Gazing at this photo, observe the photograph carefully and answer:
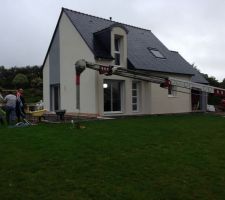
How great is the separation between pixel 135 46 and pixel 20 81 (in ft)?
76.9

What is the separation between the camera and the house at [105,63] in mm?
23219

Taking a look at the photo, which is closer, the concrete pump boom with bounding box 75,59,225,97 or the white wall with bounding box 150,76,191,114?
the concrete pump boom with bounding box 75,59,225,97

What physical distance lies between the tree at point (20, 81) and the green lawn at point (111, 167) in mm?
34965

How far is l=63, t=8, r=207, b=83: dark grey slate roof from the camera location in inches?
941

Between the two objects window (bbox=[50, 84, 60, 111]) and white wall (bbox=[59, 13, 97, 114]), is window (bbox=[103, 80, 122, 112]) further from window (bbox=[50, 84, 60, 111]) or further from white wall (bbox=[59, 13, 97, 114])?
window (bbox=[50, 84, 60, 111])

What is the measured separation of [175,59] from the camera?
30469mm

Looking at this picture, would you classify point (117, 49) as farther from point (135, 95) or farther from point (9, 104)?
point (9, 104)

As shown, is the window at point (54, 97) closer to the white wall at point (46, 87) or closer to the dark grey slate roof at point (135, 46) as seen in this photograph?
the white wall at point (46, 87)

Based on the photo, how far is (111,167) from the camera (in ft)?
27.7

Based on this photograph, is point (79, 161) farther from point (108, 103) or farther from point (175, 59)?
point (175, 59)

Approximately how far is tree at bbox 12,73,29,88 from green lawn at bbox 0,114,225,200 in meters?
35.0

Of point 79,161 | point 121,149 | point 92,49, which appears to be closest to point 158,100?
point 92,49

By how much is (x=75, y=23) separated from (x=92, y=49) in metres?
2.95

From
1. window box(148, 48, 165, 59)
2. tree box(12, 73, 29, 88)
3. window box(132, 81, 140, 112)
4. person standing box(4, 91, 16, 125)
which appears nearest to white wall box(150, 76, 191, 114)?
window box(132, 81, 140, 112)
